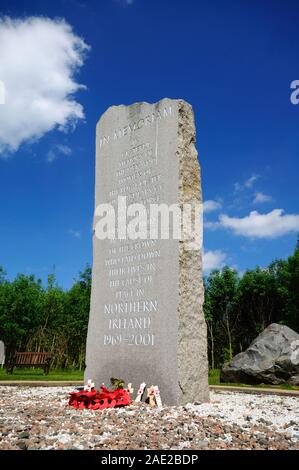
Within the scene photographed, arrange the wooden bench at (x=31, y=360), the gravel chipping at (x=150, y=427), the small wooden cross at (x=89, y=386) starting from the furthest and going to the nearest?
the wooden bench at (x=31, y=360) < the small wooden cross at (x=89, y=386) < the gravel chipping at (x=150, y=427)

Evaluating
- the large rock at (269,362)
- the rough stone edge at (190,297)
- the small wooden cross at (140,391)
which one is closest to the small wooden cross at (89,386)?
the small wooden cross at (140,391)

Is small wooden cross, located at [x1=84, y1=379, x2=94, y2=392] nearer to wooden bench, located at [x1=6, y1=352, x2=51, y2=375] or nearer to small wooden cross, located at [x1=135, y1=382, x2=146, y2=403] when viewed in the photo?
small wooden cross, located at [x1=135, y1=382, x2=146, y2=403]

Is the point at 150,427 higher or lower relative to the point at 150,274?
lower

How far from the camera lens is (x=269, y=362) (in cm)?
1090

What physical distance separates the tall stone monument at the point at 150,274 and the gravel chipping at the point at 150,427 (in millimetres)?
776

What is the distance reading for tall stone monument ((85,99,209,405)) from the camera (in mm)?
6699

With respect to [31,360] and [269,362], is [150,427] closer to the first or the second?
[269,362]

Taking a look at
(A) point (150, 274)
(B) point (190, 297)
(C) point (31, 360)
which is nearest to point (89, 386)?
(A) point (150, 274)

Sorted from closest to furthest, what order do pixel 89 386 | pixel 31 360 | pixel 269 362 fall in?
pixel 89 386 → pixel 269 362 → pixel 31 360

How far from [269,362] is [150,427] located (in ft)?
22.7

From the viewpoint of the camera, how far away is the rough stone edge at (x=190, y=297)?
6578 millimetres

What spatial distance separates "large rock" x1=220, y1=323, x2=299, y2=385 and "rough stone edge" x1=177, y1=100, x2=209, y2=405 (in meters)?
4.41

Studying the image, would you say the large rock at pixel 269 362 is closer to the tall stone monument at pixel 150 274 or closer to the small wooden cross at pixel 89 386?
the tall stone monument at pixel 150 274
